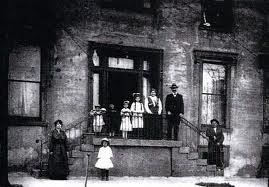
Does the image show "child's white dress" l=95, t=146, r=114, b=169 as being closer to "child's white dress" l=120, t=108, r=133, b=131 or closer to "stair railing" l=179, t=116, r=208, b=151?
"child's white dress" l=120, t=108, r=133, b=131

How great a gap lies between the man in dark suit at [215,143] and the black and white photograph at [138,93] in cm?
4

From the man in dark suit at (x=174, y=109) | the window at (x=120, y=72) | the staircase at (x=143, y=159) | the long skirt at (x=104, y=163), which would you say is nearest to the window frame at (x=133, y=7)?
the window at (x=120, y=72)

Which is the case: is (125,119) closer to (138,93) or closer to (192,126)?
(138,93)

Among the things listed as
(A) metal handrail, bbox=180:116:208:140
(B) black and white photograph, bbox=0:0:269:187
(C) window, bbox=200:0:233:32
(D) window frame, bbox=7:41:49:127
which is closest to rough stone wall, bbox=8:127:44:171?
(B) black and white photograph, bbox=0:0:269:187

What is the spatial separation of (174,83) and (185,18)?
238 cm

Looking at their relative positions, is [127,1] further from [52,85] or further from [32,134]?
[32,134]

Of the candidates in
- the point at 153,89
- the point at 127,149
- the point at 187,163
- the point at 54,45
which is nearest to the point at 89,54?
the point at 54,45

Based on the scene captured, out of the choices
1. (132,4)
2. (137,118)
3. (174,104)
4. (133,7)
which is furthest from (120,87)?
(132,4)

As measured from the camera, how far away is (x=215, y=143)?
16.6 m

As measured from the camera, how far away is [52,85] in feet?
51.5

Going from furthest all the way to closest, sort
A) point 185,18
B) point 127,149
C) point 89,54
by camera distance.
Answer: point 185,18 < point 89,54 < point 127,149

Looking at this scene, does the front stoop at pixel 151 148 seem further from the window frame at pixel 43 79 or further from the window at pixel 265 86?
the window at pixel 265 86

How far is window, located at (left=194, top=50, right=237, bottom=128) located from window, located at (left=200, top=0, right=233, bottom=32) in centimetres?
97

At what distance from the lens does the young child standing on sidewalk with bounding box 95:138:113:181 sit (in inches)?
556
